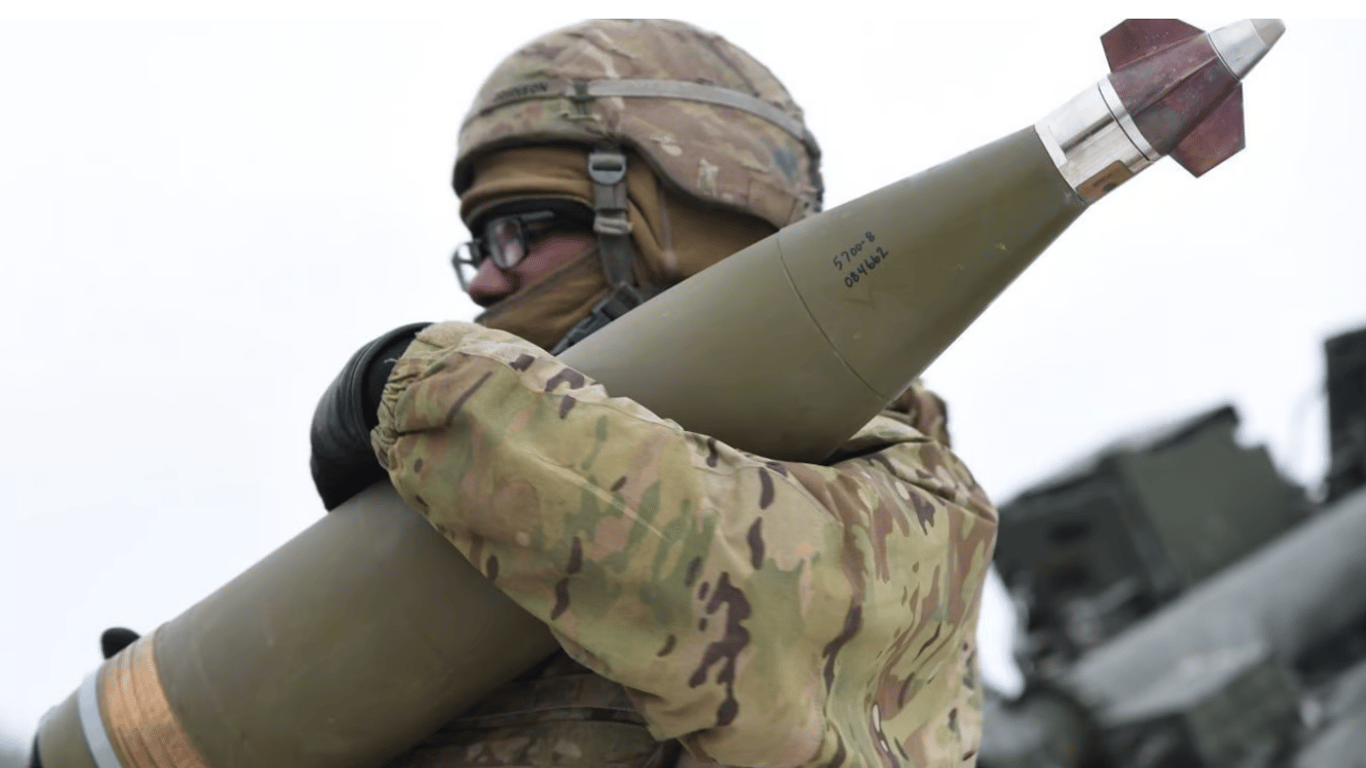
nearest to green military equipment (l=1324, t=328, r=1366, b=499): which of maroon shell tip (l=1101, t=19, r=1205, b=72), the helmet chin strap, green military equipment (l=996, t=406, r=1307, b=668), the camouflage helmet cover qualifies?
green military equipment (l=996, t=406, r=1307, b=668)

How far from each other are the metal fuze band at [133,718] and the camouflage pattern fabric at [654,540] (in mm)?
763

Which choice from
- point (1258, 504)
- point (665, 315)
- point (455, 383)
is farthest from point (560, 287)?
point (1258, 504)

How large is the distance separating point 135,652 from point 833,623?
56.4 inches

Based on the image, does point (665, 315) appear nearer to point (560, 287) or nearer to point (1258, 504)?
point (560, 287)

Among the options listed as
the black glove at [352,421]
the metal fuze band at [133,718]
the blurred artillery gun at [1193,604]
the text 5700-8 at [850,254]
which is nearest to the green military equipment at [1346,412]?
the blurred artillery gun at [1193,604]

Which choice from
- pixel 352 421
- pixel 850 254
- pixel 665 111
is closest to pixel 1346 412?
pixel 665 111

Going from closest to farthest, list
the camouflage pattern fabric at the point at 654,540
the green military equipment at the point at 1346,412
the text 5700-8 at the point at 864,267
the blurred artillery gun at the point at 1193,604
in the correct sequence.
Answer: the camouflage pattern fabric at the point at 654,540 < the text 5700-8 at the point at 864,267 < the blurred artillery gun at the point at 1193,604 < the green military equipment at the point at 1346,412

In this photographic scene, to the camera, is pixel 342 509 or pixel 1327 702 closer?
pixel 342 509

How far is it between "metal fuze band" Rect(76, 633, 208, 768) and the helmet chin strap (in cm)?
101

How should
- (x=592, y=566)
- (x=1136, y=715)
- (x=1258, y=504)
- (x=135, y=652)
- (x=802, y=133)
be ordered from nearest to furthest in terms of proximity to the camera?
(x=592, y=566) < (x=135, y=652) < (x=802, y=133) < (x=1136, y=715) < (x=1258, y=504)

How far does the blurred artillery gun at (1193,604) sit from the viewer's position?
32.1 ft

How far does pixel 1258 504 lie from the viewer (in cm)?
1212

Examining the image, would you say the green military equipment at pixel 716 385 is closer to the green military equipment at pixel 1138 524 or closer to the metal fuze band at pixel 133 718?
the metal fuze band at pixel 133 718

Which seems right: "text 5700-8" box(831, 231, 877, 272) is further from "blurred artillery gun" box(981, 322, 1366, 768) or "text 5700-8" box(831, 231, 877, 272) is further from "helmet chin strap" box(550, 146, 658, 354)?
"blurred artillery gun" box(981, 322, 1366, 768)
